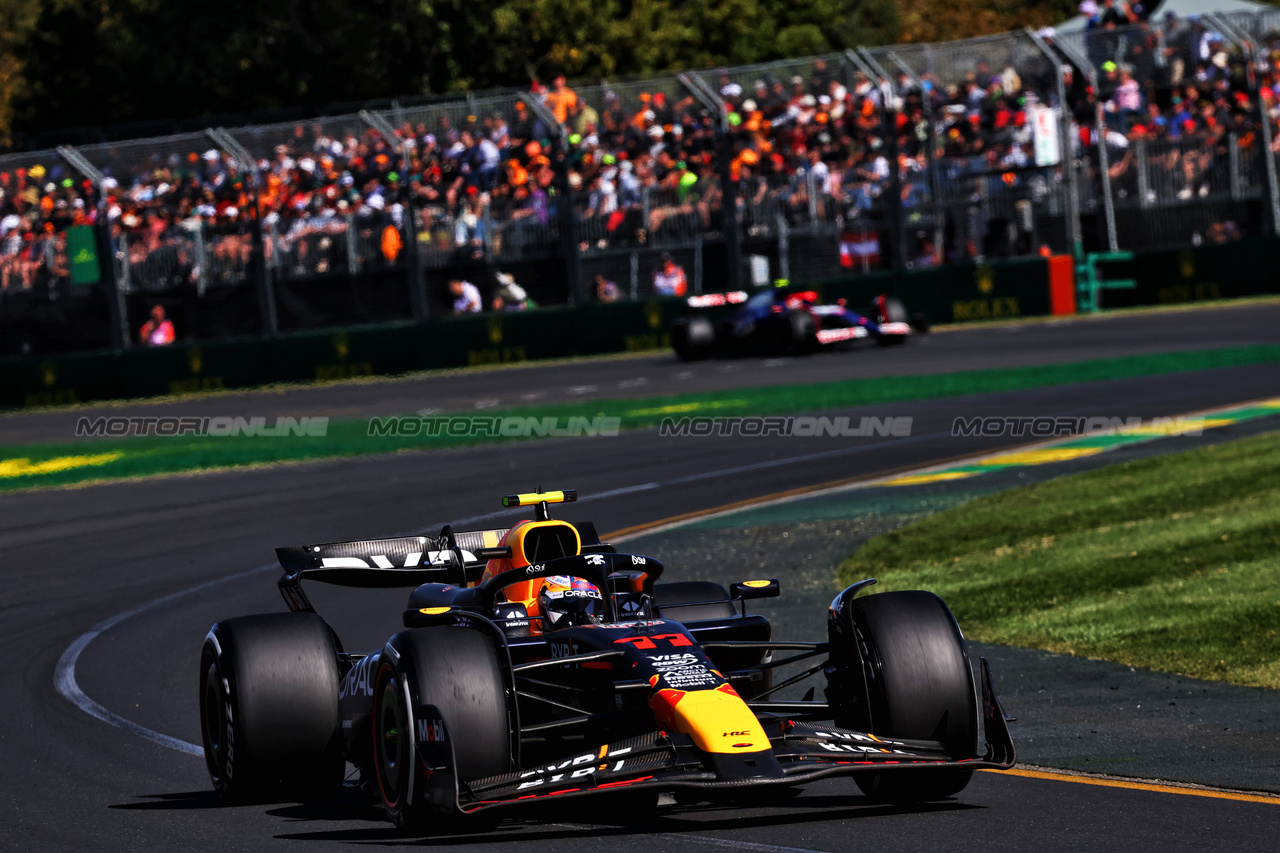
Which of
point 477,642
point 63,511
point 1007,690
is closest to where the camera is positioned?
point 477,642

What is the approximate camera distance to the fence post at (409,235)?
1133 inches

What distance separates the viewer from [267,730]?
6.57 meters

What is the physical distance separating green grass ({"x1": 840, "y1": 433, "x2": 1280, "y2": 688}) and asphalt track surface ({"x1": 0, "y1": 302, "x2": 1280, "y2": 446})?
852 centimetres

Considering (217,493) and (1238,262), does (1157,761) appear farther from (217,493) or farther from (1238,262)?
(1238,262)

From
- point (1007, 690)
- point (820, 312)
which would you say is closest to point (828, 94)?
point (820, 312)

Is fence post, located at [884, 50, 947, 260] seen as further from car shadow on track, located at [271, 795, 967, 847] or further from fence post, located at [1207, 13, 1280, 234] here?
car shadow on track, located at [271, 795, 967, 847]

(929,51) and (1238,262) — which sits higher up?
(929,51)

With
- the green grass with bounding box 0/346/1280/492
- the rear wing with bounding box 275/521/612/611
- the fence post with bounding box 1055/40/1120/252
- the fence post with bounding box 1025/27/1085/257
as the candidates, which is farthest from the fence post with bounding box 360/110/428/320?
the rear wing with bounding box 275/521/612/611

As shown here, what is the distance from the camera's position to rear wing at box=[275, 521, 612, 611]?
25.1 feet

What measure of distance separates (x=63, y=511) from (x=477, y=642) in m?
12.2

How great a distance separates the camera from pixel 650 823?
5945 millimetres

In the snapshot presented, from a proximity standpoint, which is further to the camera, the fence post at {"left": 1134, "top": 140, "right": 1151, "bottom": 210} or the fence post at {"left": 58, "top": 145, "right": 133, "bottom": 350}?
the fence post at {"left": 1134, "top": 140, "right": 1151, "bottom": 210}

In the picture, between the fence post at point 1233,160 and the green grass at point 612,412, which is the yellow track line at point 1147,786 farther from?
the fence post at point 1233,160

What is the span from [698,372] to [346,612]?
14537 mm
